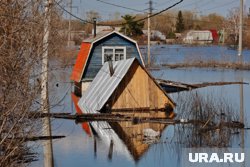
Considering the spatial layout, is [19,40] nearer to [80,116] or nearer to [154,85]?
[80,116]

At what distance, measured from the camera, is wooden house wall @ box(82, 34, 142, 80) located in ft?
80.2

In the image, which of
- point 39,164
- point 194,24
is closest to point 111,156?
point 39,164

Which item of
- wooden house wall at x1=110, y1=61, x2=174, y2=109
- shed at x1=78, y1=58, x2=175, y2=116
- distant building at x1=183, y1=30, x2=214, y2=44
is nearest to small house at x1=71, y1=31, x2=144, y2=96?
shed at x1=78, y1=58, x2=175, y2=116

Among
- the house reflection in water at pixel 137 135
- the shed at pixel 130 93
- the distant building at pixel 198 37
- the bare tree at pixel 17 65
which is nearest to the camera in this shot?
the bare tree at pixel 17 65

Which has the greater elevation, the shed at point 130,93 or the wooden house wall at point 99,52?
the wooden house wall at point 99,52

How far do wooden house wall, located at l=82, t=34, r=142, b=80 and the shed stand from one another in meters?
5.89

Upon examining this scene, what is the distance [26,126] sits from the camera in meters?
7.14

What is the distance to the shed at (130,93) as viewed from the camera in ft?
57.9

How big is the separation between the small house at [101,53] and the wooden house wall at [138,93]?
6092mm
